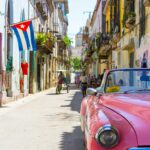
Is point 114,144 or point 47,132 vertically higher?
point 114,144

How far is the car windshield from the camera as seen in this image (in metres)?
5.85

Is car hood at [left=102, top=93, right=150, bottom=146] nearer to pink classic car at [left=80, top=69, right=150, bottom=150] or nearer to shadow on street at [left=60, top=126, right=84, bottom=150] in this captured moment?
pink classic car at [left=80, top=69, right=150, bottom=150]

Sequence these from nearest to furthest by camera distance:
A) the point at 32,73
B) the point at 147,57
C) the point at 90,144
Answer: the point at 90,144
the point at 147,57
the point at 32,73

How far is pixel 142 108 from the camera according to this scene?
4.26 m

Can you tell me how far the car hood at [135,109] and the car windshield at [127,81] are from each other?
52cm

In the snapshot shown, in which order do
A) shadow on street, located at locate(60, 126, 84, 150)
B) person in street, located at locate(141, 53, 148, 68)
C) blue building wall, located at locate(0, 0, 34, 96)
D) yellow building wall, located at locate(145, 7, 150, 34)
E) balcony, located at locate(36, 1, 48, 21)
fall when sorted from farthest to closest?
1. balcony, located at locate(36, 1, 48, 21)
2. blue building wall, located at locate(0, 0, 34, 96)
3. person in street, located at locate(141, 53, 148, 68)
4. yellow building wall, located at locate(145, 7, 150, 34)
5. shadow on street, located at locate(60, 126, 84, 150)

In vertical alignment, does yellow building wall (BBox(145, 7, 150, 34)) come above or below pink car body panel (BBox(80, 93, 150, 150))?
above

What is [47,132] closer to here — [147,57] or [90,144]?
[90,144]

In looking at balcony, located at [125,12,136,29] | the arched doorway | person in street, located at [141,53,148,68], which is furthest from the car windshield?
balcony, located at [125,12,136,29]

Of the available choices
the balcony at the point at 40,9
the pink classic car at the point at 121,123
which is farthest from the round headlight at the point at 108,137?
the balcony at the point at 40,9

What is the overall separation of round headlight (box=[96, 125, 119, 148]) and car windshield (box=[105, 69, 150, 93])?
178 cm

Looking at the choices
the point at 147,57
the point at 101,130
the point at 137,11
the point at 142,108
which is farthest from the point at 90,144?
the point at 137,11

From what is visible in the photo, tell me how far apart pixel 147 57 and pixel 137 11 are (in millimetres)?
3242

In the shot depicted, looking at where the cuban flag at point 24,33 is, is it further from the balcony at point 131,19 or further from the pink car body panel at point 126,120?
the pink car body panel at point 126,120
